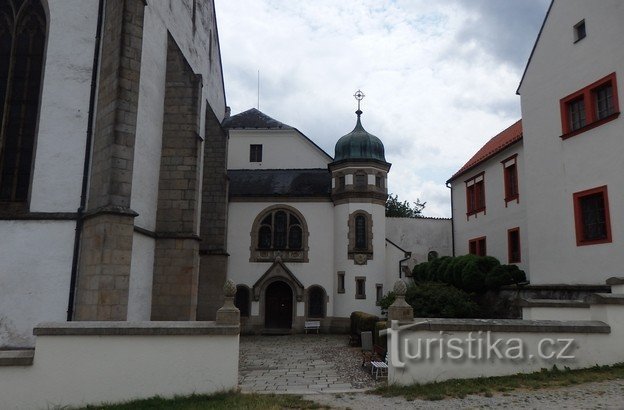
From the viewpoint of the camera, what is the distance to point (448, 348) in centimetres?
909

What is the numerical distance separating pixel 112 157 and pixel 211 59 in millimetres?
13373

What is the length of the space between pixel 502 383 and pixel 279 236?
755 inches

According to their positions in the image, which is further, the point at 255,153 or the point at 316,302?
the point at 255,153

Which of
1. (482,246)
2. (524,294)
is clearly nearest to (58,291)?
(524,294)

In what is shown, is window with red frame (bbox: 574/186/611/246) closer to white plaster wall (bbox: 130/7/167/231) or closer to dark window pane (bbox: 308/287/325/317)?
white plaster wall (bbox: 130/7/167/231)

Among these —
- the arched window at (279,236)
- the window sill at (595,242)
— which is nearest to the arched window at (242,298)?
the arched window at (279,236)

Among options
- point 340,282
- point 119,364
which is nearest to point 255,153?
point 340,282

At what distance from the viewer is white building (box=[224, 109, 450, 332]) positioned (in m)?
25.7

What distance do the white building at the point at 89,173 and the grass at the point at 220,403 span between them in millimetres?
3037

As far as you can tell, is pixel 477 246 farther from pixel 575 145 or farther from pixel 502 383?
pixel 502 383

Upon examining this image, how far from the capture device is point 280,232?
2708 centimetres

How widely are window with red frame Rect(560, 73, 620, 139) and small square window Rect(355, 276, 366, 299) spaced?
12821mm

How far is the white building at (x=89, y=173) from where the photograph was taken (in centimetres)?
1094

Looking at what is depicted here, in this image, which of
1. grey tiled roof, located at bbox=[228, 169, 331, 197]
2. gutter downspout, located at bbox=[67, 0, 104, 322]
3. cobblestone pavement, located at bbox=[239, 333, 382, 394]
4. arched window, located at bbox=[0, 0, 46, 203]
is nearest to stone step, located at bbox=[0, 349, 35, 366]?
gutter downspout, located at bbox=[67, 0, 104, 322]
